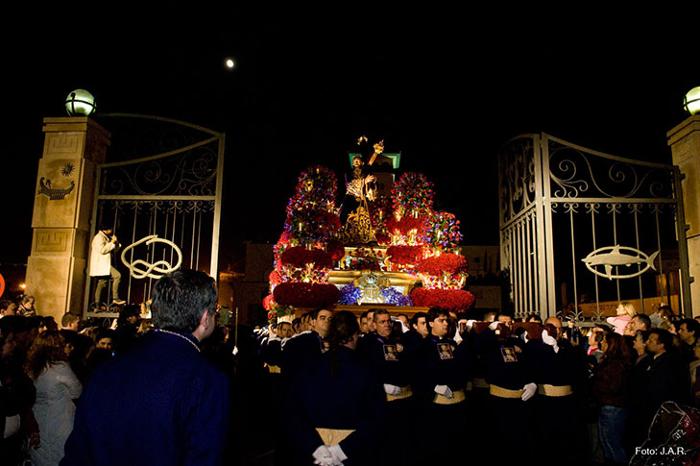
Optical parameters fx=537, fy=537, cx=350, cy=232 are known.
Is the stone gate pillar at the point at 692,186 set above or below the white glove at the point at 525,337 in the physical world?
above

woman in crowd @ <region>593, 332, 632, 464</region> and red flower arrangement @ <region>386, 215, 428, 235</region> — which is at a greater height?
red flower arrangement @ <region>386, 215, 428, 235</region>

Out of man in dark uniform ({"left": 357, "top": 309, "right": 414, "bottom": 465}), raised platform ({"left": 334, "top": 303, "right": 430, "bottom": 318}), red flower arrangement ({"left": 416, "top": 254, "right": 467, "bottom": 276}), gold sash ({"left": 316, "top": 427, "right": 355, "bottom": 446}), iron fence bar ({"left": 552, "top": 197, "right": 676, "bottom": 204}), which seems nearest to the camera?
gold sash ({"left": 316, "top": 427, "right": 355, "bottom": 446})

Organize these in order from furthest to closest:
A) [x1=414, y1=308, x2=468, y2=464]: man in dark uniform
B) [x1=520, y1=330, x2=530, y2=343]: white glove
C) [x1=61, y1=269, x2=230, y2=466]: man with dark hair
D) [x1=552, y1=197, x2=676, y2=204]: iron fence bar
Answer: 1. [x1=552, y1=197, x2=676, y2=204]: iron fence bar
2. [x1=520, y1=330, x2=530, y2=343]: white glove
3. [x1=414, y1=308, x2=468, y2=464]: man in dark uniform
4. [x1=61, y1=269, x2=230, y2=466]: man with dark hair

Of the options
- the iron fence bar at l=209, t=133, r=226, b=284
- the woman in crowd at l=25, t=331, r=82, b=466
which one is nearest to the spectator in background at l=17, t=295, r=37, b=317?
the iron fence bar at l=209, t=133, r=226, b=284

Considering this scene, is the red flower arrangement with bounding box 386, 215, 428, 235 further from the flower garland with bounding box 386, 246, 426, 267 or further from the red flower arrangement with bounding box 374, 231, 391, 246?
the flower garland with bounding box 386, 246, 426, 267

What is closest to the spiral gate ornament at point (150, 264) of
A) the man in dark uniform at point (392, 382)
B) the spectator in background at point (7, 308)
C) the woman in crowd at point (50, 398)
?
the spectator in background at point (7, 308)

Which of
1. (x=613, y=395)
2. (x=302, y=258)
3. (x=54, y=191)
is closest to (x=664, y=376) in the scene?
(x=613, y=395)

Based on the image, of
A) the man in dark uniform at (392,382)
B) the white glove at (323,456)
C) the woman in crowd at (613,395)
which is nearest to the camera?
the white glove at (323,456)

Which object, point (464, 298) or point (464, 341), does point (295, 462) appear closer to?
point (464, 341)

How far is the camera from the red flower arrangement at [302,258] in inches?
606

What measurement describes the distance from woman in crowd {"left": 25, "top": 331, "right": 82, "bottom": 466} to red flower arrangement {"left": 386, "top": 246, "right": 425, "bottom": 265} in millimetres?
12858

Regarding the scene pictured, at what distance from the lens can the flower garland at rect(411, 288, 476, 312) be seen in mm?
15781

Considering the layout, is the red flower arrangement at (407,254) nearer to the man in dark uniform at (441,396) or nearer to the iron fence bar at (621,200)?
the iron fence bar at (621,200)

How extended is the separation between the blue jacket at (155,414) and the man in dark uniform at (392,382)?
15.4 feet
